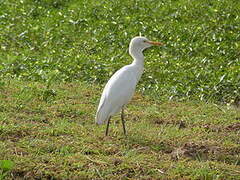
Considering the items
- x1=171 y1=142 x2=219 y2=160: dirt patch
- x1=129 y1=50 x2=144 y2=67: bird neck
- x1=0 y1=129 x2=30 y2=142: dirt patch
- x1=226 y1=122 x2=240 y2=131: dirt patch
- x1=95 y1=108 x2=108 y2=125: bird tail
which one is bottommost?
x1=171 y1=142 x2=219 y2=160: dirt patch

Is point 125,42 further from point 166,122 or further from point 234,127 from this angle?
point 234,127

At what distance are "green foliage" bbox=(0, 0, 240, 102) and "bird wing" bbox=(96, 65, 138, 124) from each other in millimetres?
2447

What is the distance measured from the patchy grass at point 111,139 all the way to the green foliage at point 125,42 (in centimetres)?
88

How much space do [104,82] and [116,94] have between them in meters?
3.33

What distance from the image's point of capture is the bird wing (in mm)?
7098

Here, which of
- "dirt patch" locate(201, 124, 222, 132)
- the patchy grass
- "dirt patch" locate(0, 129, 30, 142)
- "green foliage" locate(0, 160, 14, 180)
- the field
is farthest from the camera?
"dirt patch" locate(201, 124, 222, 132)

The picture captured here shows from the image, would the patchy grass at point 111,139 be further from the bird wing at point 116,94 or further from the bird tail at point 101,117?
the bird wing at point 116,94

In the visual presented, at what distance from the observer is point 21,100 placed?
8.58 m

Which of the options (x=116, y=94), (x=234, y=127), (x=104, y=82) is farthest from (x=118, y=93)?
(x=104, y=82)

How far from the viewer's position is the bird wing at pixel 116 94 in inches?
279

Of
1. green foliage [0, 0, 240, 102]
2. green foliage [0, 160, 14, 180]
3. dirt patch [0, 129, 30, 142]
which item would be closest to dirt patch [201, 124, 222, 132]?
green foliage [0, 0, 240, 102]

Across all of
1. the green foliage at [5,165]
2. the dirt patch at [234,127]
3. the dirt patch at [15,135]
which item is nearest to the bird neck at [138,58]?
the dirt patch at [234,127]

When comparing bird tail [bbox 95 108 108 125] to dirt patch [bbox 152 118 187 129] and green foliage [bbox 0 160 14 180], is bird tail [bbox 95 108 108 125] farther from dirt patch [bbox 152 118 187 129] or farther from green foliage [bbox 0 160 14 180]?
green foliage [bbox 0 160 14 180]

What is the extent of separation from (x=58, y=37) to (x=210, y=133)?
617 centimetres
